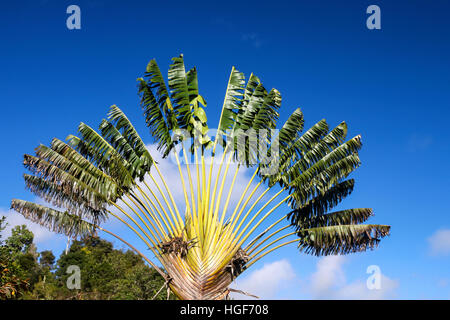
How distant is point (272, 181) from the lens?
39.7ft

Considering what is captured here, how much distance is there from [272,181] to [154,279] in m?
22.7

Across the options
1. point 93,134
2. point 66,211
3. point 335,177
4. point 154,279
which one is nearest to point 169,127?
point 93,134

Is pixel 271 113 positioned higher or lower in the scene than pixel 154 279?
higher

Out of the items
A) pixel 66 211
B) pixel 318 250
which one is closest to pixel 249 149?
pixel 318 250

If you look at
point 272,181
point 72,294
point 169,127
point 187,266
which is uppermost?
point 169,127

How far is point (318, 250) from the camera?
11828 mm
